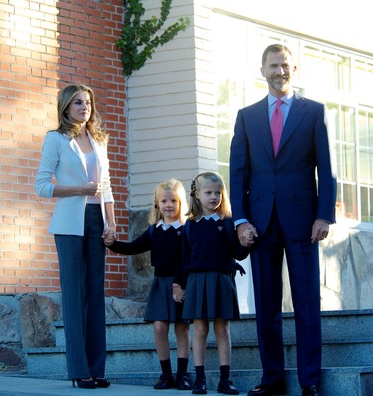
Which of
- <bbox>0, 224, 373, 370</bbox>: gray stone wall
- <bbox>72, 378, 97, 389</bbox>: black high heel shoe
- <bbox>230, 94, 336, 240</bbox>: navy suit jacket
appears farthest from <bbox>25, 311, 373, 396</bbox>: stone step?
<bbox>230, 94, 336, 240</bbox>: navy suit jacket

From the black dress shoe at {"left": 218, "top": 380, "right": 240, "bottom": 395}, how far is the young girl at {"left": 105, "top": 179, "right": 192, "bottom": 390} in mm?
453

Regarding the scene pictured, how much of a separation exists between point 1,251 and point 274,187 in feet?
11.6

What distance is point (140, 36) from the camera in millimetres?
10867

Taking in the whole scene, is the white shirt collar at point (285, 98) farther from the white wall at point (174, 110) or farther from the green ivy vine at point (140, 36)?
the green ivy vine at point (140, 36)

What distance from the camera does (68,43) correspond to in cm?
1042

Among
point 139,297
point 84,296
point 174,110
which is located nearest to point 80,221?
point 84,296

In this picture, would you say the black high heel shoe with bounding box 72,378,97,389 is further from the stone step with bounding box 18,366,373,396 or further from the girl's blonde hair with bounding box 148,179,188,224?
the girl's blonde hair with bounding box 148,179,188,224

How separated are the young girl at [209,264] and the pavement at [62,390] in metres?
0.32

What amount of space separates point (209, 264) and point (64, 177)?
105cm

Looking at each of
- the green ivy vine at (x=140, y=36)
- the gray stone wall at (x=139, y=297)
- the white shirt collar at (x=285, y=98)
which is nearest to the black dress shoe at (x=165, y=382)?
the white shirt collar at (x=285, y=98)

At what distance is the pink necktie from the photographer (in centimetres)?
681

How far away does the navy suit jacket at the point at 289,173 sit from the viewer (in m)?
6.66

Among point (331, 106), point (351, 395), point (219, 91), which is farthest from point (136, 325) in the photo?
point (331, 106)

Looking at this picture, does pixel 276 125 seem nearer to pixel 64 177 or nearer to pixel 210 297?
pixel 210 297
